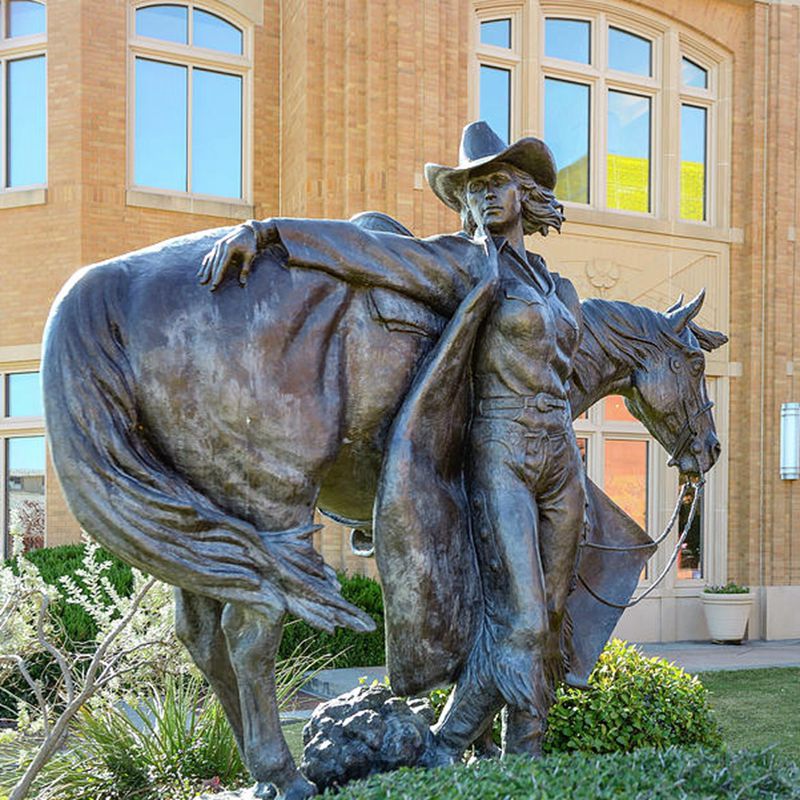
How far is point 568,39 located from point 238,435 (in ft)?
38.2

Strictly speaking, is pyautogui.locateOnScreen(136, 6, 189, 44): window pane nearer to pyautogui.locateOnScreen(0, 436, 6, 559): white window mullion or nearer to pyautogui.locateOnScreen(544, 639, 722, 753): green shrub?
pyautogui.locateOnScreen(0, 436, 6, 559): white window mullion

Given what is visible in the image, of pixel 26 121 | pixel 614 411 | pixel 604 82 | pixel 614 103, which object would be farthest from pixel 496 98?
pixel 26 121

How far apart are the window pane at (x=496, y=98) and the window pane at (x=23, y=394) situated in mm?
6341

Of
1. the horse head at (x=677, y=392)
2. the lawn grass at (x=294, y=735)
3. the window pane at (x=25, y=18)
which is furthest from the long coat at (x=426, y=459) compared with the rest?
the window pane at (x=25, y=18)

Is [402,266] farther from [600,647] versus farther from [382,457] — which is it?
[600,647]

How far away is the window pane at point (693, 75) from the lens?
13477 mm

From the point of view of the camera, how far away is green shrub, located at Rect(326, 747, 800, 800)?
7.96ft

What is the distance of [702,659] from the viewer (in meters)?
11.0

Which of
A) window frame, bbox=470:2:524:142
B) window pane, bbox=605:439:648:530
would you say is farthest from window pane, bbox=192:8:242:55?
window pane, bbox=605:439:648:530

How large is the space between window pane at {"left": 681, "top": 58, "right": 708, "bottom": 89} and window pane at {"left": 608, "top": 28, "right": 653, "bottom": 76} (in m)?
0.53

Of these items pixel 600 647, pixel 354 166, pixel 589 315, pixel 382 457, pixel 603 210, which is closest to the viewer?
pixel 382 457

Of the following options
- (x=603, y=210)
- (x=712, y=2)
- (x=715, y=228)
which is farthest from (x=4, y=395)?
(x=712, y=2)

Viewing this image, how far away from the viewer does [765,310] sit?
43.5ft

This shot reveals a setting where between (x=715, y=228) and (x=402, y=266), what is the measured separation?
449 inches
